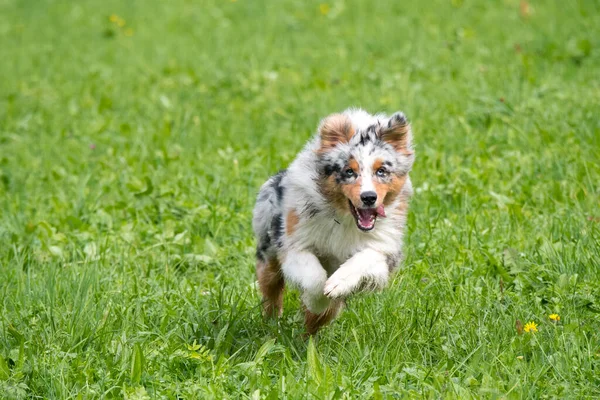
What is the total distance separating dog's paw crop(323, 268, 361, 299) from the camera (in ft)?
13.6

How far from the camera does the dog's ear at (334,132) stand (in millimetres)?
4445

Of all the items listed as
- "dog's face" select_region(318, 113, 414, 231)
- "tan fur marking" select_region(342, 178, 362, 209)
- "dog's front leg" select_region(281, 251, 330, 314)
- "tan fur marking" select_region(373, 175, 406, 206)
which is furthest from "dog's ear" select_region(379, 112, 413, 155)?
"dog's front leg" select_region(281, 251, 330, 314)

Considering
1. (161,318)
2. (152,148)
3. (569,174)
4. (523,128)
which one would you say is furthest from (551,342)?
(152,148)

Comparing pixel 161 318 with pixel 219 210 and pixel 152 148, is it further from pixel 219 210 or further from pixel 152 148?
pixel 152 148

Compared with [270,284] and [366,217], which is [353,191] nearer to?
[366,217]

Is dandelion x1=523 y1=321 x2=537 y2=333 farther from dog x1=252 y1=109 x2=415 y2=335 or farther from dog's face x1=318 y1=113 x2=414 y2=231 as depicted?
dog's face x1=318 y1=113 x2=414 y2=231

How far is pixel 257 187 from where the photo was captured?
6785 millimetres

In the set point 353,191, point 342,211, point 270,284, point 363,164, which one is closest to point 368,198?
point 353,191

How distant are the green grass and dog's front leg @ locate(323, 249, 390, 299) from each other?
11.9 inches

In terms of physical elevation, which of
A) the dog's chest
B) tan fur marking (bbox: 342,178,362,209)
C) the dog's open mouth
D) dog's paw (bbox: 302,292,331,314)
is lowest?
dog's paw (bbox: 302,292,331,314)

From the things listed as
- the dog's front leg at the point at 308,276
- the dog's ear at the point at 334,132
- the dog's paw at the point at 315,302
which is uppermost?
the dog's ear at the point at 334,132

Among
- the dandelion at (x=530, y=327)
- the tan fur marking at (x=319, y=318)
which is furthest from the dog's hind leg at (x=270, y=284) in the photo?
the dandelion at (x=530, y=327)

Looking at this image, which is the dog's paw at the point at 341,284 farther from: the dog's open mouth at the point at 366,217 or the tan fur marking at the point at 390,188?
the tan fur marking at the point at 390,188

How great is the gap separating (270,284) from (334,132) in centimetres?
98
